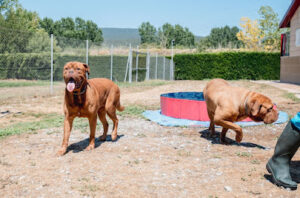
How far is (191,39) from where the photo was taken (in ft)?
244

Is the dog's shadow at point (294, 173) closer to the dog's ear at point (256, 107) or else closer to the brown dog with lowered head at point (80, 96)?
the dog's ear at point (256, 107)

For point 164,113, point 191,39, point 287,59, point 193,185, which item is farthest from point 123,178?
point 191,39

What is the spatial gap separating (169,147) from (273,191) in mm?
2248

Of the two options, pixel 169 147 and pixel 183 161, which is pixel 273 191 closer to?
pixel 183 161

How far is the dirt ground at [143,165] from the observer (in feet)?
12.0

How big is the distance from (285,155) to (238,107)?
1563mm

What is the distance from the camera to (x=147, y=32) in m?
73.8

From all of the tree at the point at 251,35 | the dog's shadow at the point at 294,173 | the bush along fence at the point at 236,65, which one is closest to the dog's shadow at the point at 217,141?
the dog's shadow at the point at 294,173

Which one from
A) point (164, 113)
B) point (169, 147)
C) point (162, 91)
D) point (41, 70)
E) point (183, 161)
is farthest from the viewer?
point (162, 91)

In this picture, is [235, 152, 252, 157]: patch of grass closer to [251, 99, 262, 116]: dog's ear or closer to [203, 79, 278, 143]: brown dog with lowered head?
[203, 79, 278, 143]: brown dog with lowered head

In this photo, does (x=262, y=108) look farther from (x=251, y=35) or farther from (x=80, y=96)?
(x=251, y=35)

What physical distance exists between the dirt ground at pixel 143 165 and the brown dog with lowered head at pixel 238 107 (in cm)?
55

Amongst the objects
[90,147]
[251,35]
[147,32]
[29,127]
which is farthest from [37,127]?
[147,32]

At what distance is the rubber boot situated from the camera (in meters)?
3.59
